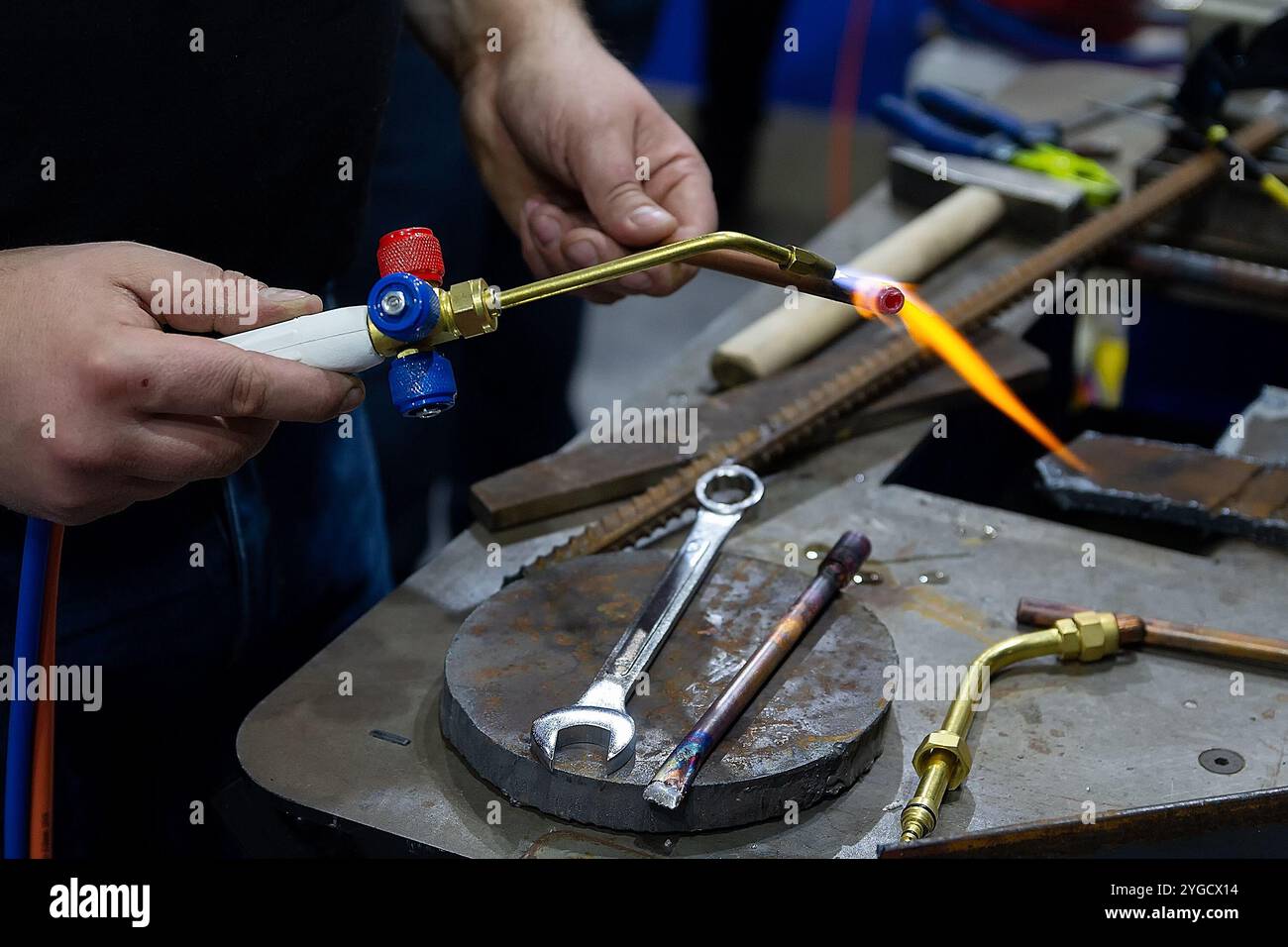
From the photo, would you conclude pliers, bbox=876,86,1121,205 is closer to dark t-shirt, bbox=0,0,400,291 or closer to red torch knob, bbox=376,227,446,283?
dark t-shirt, bbox=0,0,400,291

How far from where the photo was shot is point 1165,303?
7.54 feet

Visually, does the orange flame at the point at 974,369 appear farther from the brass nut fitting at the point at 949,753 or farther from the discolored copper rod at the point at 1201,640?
the brass nut fitting at the point at 949,753

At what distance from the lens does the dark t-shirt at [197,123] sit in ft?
3.99

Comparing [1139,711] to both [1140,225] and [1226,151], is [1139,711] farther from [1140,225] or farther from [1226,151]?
[1226,151]

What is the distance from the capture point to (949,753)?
115 centimetres

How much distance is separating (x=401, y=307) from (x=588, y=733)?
1.22 feet

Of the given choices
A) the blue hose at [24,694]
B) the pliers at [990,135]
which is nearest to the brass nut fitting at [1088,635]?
the blue hose at [24,694]

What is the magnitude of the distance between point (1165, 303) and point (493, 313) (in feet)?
5.14

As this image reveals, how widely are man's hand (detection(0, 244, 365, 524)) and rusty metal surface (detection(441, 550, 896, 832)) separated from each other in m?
0.28

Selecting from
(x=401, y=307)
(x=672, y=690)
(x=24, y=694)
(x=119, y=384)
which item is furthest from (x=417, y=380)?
(x=24, y=694)

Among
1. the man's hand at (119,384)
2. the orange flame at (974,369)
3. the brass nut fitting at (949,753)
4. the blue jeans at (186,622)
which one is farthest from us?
the orange flame at (974,369)

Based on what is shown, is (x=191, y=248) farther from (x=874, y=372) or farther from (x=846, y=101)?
(x=846, y=101)

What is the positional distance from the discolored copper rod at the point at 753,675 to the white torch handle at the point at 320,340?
0.40 metres
